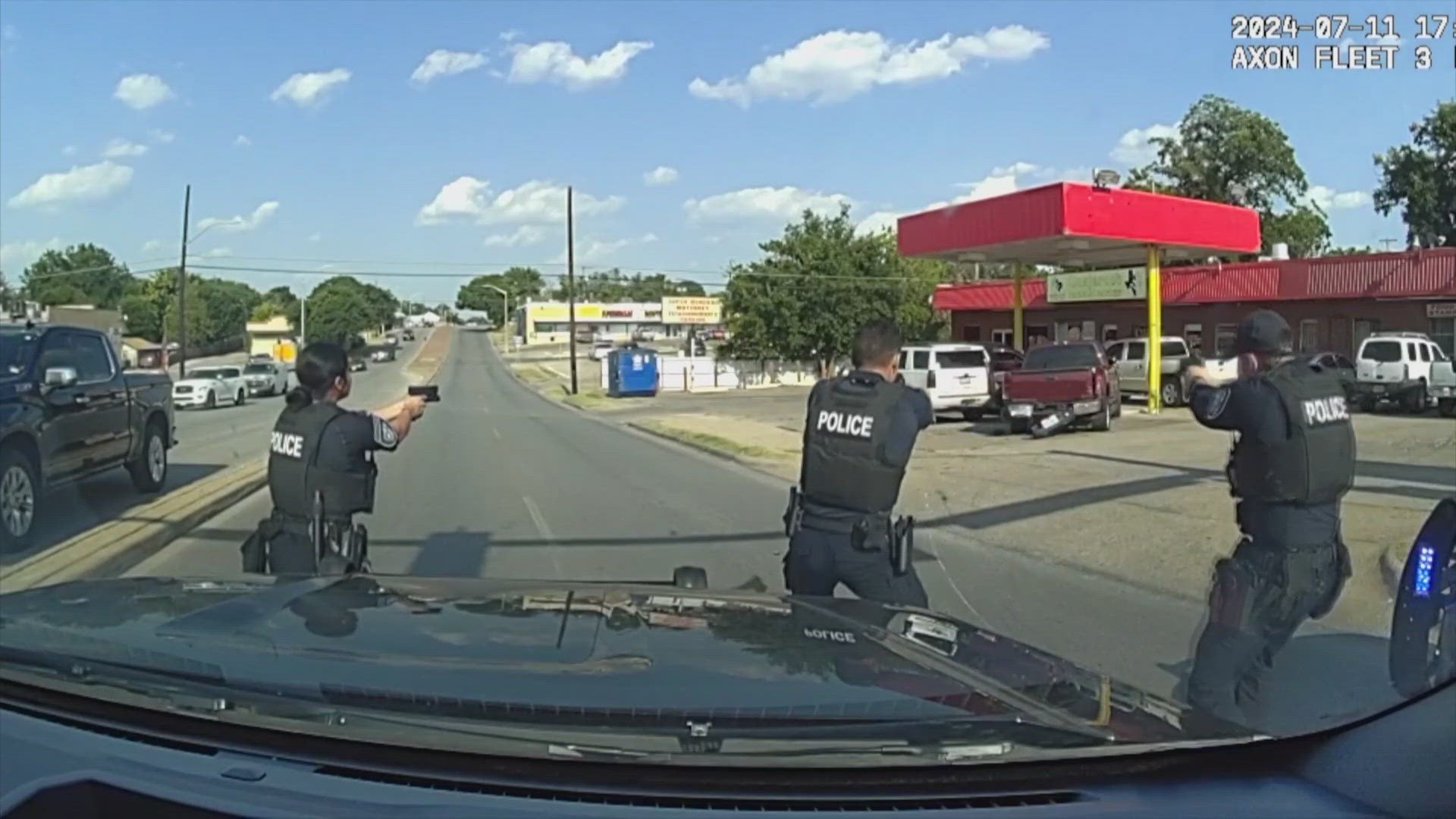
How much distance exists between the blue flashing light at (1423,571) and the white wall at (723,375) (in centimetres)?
4984

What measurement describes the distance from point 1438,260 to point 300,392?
1284 inches

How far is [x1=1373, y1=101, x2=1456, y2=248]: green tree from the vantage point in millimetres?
57938

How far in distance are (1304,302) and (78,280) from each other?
125 m

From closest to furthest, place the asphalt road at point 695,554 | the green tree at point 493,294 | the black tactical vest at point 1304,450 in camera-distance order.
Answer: the black tactical vest at point 1304,450 < the asphalt road at point 695,554 < the green tree at point 493,294

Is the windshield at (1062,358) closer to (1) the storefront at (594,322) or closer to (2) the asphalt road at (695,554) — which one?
(2) the asphalt road at (695,554)

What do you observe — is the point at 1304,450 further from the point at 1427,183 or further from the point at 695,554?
the point at 1427,183

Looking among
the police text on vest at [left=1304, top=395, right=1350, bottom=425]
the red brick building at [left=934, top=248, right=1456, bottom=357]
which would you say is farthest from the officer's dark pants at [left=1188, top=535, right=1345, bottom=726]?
the red brick building at [left=934, top=248, right=1456, bottom=357]

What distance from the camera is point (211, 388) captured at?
3991 cm

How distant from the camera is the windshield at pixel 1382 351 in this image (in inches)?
1088

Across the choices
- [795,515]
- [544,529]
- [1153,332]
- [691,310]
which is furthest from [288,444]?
[691,310]

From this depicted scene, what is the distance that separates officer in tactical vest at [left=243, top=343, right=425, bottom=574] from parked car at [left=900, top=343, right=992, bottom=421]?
22.8 m

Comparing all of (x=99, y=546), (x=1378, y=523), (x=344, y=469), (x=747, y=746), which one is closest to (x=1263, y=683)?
(x=747, y=746)

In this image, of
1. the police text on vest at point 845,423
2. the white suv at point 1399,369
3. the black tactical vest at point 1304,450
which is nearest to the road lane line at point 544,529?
the police text on vest at point 845,423

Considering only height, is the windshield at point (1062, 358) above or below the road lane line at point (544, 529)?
above
